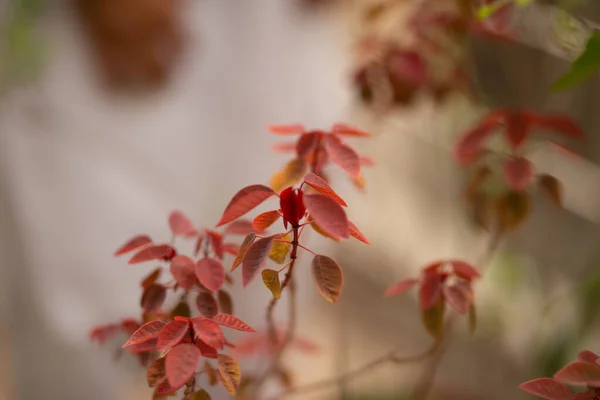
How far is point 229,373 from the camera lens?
22.1 inches

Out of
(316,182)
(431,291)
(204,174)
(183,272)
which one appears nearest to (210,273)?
(183,272)

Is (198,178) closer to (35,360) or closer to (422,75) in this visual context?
(35,360)

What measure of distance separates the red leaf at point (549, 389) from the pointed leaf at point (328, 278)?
0.19 metres

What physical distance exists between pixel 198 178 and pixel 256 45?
0.46m

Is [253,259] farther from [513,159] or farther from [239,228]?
[513,159]

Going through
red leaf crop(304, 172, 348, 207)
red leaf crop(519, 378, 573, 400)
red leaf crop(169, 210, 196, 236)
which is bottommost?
red leaf crop(519, 378, 573, 400)

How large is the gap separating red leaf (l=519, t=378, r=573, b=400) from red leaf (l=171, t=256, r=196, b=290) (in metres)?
0.34

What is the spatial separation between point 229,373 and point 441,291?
0.98 feet

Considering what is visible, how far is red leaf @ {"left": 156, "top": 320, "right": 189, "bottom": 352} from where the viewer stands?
0.52 meters

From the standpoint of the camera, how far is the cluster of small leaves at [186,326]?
518 mm

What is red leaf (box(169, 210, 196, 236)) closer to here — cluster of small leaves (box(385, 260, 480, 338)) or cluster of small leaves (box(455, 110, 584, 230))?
cluster of small leaves (box(385, 260, 480, 338))

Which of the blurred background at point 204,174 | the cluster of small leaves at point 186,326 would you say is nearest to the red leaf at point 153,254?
the cluster of small leaves at point 186,326

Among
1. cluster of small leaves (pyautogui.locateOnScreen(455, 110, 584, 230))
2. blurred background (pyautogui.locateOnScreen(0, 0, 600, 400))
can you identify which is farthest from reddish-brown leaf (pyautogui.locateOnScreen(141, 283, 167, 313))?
blurred background (pyautogui.locateOnScreen(0, 0, 600, 400))

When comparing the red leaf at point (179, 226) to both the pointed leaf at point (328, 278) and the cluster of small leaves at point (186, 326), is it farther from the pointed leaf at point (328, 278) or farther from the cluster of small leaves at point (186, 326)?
the pointed leaf at point (328, 278)
